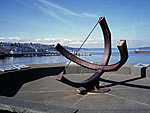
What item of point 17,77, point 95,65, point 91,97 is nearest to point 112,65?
point 95,65

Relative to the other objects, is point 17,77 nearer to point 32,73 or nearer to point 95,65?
point 32,73

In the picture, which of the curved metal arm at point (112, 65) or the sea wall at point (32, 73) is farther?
the sea wall at point (32, 73)

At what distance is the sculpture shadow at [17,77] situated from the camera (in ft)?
17.5

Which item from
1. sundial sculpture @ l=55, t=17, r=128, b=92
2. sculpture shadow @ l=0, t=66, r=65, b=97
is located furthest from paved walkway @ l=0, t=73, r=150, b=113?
sculpture shadow @ l=0, t=66, r=65, b=97

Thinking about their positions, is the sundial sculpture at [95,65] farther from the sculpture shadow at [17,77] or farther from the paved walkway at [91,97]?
the sculpture shadow at [17,77]

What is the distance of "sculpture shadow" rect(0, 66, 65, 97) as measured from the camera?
5332 millimetres

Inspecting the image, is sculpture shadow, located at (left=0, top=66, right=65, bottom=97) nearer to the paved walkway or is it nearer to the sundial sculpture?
the paved walkway

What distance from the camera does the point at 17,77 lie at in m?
6.49

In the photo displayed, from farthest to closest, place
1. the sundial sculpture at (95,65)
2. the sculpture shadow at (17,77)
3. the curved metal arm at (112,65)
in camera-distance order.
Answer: the sculpture shadow at (17,77), the sundial sculpture at (95,65), the curved metal arm at (112,65)

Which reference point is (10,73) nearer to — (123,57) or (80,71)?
(80,71)

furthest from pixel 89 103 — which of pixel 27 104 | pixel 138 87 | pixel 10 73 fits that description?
pixel 10 73

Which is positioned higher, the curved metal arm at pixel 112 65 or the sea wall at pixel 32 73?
the curved metal arm at pixel 112 65

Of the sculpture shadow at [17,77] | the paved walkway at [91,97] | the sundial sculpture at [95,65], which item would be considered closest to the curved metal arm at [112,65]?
the sundial sculpture at [95,65]

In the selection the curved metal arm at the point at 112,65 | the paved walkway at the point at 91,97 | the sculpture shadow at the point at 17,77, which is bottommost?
the paved walkway at the point at 91,97
